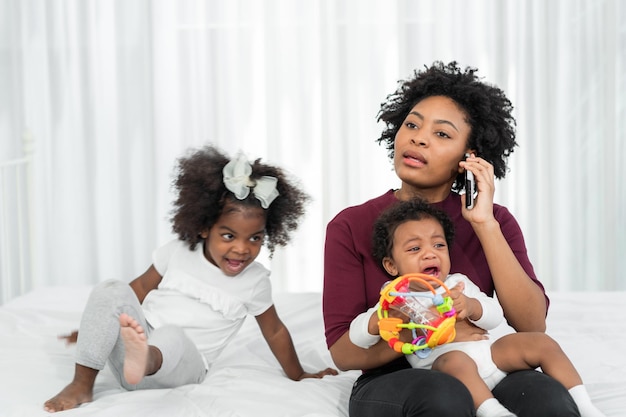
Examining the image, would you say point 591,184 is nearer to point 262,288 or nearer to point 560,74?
point 560,74

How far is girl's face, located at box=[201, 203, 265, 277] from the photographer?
1979 mm

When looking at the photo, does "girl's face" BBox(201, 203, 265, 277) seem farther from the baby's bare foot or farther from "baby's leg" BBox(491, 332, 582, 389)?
"baby's leg" BBox(491, 332, 582, 389)

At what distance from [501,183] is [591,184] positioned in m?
0.42

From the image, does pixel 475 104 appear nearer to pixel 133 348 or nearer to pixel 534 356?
pixel 534 356

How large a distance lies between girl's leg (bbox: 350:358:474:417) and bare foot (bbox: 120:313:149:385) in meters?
0.41

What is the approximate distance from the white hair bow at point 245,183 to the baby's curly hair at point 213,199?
0.02 meters

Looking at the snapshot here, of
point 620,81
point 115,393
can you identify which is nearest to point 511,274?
point 115,393

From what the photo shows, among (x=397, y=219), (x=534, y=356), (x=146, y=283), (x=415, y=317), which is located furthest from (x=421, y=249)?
(x=146, y=283)

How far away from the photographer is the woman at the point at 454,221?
158 cm

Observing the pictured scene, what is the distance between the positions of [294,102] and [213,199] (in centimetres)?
193

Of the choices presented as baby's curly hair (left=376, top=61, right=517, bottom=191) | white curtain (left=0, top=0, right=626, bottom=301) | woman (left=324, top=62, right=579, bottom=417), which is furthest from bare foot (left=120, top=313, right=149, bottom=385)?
white curtain (left=0, top=0, right=626, bottom=301)

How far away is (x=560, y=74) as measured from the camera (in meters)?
3.85

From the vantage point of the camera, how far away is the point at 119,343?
1785mm

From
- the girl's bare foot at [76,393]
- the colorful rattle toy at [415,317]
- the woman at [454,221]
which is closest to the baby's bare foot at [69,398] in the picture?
the girl's bare foot at [76,393]
